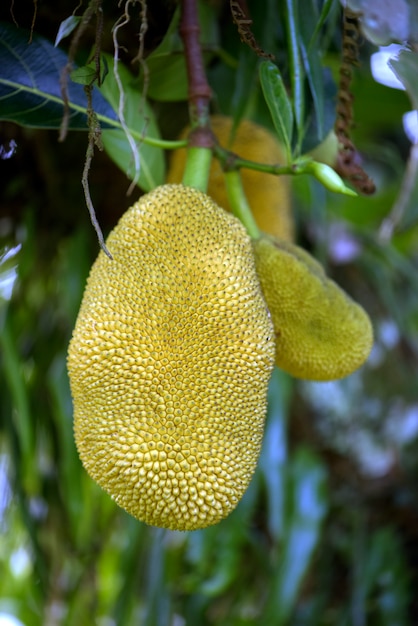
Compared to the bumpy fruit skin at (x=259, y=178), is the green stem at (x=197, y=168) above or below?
above

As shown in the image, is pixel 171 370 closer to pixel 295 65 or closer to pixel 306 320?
pixel 306 320

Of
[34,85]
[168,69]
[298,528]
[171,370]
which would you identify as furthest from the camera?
[298,528]

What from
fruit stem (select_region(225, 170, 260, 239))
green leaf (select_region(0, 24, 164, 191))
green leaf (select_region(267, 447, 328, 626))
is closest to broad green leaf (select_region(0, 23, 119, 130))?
green leaf (select_region(0, 24, 164, 191))

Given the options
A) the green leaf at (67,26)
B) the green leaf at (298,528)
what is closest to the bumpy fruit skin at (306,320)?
the green leaf at (67,26)

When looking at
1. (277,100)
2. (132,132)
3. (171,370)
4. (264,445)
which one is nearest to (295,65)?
(277,100)

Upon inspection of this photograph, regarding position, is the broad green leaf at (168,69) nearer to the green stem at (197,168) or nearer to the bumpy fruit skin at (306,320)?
the green stem at (197,168)

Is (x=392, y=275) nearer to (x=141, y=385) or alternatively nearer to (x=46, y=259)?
(x=46, y=259)

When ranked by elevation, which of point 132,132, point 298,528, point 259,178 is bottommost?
point 298,528
